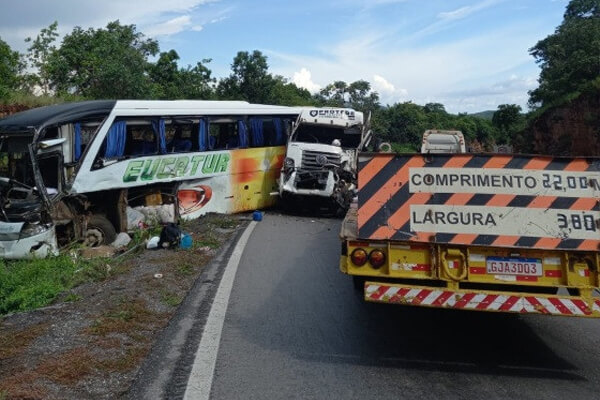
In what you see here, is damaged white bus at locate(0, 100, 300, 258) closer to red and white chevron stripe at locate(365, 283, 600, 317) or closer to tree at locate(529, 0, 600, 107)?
red and white chevron stripe at locate(365, 283, 600, 317)

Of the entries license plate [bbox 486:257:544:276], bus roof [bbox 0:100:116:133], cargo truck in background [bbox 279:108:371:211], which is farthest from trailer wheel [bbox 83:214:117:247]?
license plate [bbox 486:257:544:276]

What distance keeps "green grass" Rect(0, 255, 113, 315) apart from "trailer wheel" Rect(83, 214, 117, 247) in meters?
1.21

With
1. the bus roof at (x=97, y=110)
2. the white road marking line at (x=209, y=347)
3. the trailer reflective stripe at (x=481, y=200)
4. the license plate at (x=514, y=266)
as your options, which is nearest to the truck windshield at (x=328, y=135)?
the bus roof at (x=97, y=110)

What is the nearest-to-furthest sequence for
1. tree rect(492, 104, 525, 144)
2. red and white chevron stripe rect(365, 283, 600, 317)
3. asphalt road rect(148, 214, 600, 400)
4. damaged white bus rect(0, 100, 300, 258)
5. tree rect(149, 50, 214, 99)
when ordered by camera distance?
asphalt road rect(148, 214, 600, 400), red and white chevron stripe rect(365, 283, 600, 317), damaged white bus rect(0, 100, 300, 258), tree rect(149, 50, 214, 99), tree rect(492, 104, 525, 144)

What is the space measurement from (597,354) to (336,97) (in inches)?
2336

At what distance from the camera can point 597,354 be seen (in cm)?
496

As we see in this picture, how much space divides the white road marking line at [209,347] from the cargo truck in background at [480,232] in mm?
1437

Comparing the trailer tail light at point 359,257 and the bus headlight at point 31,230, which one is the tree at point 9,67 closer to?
the bus headlight at point 31,230

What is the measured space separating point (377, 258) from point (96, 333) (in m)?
2.77

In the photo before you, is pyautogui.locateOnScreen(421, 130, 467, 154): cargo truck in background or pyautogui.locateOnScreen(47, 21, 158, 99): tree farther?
pyautogui.locateOnScreen(47, 21, 158, 99): tree

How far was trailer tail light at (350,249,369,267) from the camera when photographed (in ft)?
15.6

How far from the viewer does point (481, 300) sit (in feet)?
14.7

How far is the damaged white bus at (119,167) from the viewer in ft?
31.4

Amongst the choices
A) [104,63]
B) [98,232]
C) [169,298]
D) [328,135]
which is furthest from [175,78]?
[169,298]
